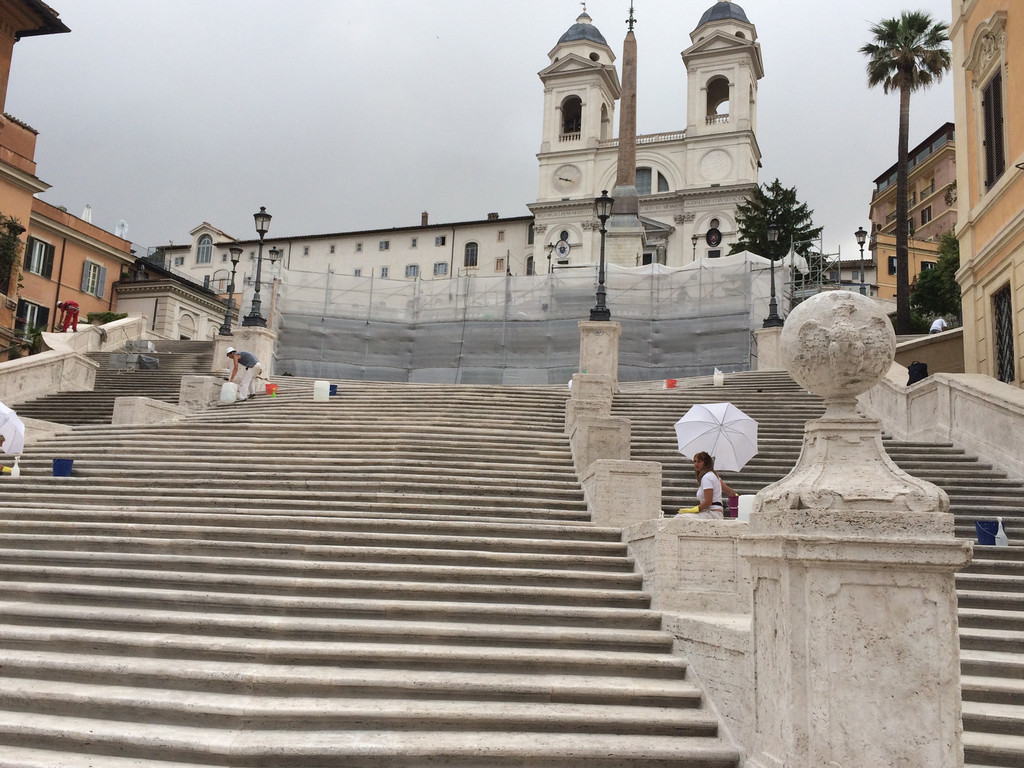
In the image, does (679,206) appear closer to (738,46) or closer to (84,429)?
(738,46)

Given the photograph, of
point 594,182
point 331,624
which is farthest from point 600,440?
point 594,182

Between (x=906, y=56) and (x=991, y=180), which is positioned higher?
(x=906, y=56)

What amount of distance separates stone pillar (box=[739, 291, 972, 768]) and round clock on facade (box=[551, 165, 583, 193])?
64844 mm

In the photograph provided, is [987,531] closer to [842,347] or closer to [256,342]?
[842,347]

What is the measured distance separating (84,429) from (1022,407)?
53.7 feet

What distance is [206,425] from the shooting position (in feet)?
49.4

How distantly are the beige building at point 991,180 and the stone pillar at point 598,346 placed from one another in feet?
27.0

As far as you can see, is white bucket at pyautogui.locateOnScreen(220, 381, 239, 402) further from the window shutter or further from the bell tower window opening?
the bell tower window opening

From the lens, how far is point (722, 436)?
11.5 m

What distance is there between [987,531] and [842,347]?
6.70 m

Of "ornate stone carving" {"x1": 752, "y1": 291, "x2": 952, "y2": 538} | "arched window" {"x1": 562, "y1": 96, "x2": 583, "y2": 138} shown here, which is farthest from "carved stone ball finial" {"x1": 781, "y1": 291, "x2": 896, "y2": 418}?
"arched window" {"x1": 562, "y1": 96, "x2": 583, "y2": 138}

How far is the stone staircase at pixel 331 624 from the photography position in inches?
217

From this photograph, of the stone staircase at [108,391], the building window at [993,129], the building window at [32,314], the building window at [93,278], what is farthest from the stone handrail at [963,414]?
the building window at [93,278]

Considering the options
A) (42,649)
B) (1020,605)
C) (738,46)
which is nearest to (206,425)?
(42,649)
